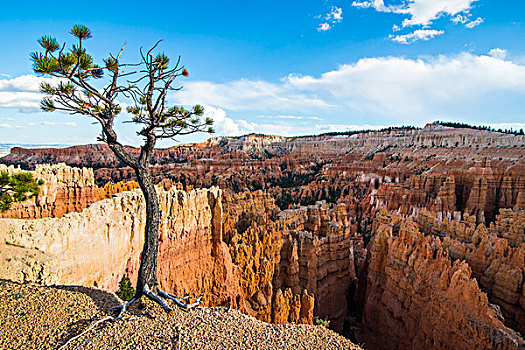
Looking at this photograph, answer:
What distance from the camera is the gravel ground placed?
4180 mm

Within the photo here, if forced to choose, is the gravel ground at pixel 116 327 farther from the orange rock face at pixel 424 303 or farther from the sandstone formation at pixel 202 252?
the orange rock face at pixel 424 303

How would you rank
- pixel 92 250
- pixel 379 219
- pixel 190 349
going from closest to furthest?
1. pixel 190 349
2. pixel 92 250
3. pixel 379 219

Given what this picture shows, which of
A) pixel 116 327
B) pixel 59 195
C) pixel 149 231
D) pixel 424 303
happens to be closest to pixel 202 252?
pixel 149 231

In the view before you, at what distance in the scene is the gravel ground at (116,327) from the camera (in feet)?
13.7

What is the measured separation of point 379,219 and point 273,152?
103586mm

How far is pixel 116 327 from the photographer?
15.0ft

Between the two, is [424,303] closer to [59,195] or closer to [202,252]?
[202,252]

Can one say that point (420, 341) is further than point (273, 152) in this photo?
No

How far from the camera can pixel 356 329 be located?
625 inches

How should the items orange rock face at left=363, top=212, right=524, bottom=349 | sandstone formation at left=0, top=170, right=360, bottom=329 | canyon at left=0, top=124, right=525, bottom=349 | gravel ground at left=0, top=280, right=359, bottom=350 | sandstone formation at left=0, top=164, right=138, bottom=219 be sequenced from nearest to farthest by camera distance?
gravel ground at left=0, top=280, right=359, bottom=350 → sandstone formation at left=0, top=170, right=360, bottom=329 → canyon at left=0, top=124, right=525, bottom=349 → orange rock face at left=363, top=212, right=524, bottom=349 → sandstone formation at left=0, top=164, right=138, bottom=219

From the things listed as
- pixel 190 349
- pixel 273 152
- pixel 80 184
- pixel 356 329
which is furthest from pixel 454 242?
pixel 273 152

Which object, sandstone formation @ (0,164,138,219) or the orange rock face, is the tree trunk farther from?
the orange rock face

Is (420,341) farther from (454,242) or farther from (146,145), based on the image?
(146,145)

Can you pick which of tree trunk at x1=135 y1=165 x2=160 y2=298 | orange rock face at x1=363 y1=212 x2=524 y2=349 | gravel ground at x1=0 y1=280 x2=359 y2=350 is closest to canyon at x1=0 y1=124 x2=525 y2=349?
orange rock face at x1=363 y1=212 x2=524 y2=349
